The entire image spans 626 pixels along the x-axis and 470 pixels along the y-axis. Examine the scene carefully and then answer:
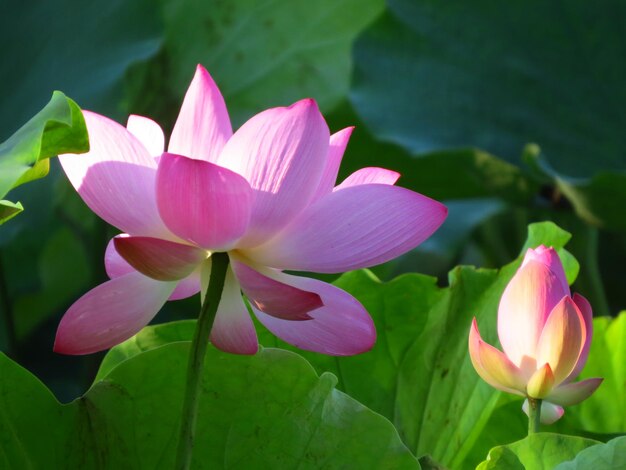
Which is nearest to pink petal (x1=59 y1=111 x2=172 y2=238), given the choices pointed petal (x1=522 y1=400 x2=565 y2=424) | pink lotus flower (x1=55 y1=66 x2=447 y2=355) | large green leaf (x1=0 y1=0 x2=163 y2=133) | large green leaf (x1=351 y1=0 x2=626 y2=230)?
pink lotus flower (x1=55 y1=66 x2=447 y2=355)

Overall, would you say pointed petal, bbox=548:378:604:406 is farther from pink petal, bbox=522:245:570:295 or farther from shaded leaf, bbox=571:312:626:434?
shaded leaf, bbox=571:312:626:434

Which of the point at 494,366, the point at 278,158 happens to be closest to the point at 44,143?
the point at 278,158

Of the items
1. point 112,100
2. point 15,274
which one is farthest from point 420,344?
point 15,274

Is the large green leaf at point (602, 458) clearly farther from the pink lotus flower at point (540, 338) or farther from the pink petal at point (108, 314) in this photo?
the pink petal at point (108, 314)

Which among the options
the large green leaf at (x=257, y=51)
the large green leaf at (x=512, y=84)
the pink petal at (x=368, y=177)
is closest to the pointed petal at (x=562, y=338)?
the pink petal at (x=368, y=177)

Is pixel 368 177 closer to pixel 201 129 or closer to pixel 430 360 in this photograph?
pixel 201 129
